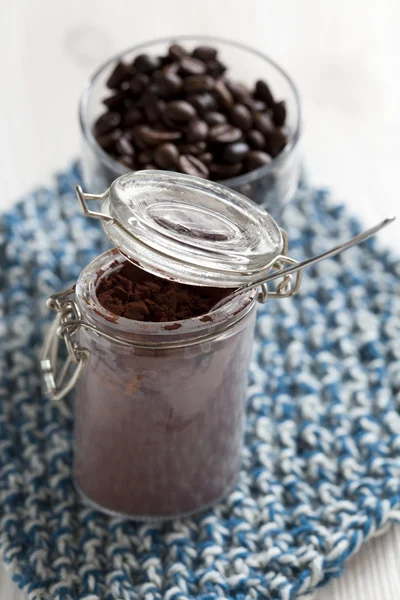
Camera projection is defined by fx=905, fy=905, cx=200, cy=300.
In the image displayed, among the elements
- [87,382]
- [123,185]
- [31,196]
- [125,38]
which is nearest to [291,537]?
[87,382]

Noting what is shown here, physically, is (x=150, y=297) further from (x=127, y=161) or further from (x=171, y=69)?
(x=171, y=69)

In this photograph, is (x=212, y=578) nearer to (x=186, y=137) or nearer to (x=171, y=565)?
(x=171, y=565)

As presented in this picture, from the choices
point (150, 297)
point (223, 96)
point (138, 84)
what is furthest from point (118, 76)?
point (150, 297)

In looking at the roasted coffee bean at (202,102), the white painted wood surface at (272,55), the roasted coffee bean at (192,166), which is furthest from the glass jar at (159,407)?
the white painted wood surface at (272,55)

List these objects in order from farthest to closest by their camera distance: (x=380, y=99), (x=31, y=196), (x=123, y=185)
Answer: (x=380, y=99)
(x=31, y=196)
(x=123, y=185)

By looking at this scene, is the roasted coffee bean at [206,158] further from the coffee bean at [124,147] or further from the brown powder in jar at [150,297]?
the brown powder in jar at [150,297]

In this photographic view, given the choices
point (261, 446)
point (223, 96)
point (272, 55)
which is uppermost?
point (223, 96)
